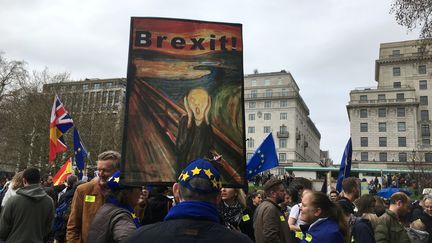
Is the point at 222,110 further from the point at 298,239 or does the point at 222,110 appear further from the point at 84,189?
the point at 298,239

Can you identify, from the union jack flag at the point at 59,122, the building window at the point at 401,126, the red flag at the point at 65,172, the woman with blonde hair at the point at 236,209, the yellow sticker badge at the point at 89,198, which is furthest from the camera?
the building window at the point at 401,126

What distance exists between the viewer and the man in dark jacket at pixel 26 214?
5203mm

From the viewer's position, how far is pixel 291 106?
93.0 meters

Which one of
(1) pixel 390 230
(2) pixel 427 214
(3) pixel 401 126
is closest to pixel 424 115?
(3) pixel 401 126

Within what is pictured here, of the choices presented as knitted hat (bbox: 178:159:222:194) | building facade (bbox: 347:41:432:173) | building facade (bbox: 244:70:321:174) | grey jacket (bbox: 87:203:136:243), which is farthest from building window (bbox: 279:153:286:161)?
knitted hat (bbox: 178:159:222:194)

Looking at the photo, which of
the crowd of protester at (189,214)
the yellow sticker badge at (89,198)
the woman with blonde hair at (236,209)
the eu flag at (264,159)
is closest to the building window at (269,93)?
the eu flag at (264,159)

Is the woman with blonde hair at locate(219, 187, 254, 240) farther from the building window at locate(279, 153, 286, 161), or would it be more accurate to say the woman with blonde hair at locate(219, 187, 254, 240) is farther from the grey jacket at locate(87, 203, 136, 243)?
the building window at locate(279, 153, 286, 161)

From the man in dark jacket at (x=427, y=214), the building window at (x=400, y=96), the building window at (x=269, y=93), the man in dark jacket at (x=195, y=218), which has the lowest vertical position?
the man in dark jacket at (x=427, y=214)

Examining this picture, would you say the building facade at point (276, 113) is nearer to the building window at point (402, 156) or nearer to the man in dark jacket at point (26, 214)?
the building window at point (402, 156)

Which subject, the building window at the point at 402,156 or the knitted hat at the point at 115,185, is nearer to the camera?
the knitted hat at the point at 115,185

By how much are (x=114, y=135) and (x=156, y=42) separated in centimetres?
3895

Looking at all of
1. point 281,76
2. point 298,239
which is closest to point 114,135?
point 298,239

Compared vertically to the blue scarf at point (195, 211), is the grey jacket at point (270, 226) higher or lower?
lower

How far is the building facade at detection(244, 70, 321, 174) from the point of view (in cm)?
9162
